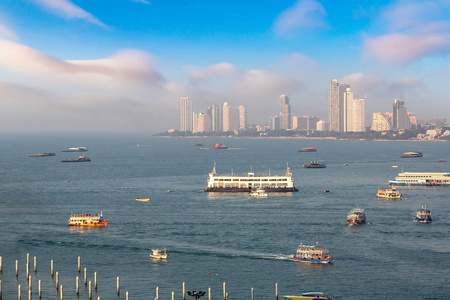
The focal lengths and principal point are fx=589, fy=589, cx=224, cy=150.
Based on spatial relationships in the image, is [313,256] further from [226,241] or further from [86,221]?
[86,221]

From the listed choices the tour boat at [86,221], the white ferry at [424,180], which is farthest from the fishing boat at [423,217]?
the white ferry at [424,180]

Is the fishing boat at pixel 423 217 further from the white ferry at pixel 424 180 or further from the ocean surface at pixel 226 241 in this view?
the white ferry at pixel 424 180

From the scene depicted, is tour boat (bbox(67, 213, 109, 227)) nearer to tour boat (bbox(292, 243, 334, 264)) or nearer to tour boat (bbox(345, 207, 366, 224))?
tour boat (bbox(292, 243, 334, 264))

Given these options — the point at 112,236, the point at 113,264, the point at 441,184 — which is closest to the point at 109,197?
the point at 112,236

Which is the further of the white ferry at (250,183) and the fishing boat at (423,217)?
the white ferry at (250,183)

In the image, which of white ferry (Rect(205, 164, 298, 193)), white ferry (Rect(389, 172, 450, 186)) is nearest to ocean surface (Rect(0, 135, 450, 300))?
white ferry (Rect(205, 164, 298, 193))

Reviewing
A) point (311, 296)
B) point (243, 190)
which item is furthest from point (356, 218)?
point (243, 190)

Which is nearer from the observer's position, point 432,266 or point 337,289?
point 337,289

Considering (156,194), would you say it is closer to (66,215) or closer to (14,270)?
(66,215)
